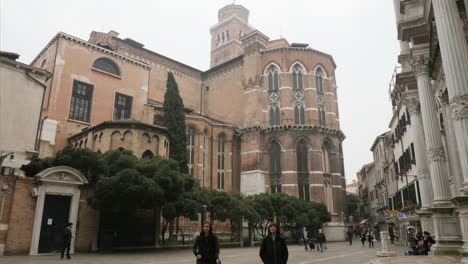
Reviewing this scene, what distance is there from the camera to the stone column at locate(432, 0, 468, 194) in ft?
26.8

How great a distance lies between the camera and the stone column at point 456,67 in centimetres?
817

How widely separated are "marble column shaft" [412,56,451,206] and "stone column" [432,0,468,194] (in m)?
4.45

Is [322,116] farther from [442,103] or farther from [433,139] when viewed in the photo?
[433,139]

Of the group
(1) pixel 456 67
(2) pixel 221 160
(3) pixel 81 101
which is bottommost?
(1) pixel 456 67

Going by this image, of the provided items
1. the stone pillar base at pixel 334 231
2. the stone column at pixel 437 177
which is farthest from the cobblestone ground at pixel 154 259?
the stone pillar base at pixel 334 231

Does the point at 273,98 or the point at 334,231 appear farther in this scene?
the point at 273,98

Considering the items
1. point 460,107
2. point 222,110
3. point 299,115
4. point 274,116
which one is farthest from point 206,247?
point 222,110

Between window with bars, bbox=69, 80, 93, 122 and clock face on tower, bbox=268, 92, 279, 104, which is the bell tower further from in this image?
window with bars, bbox=69, 80, 93, 122

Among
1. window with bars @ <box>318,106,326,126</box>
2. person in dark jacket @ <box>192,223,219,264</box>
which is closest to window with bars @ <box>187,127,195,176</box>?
window with bars @ <box>318,106,326,126</box>

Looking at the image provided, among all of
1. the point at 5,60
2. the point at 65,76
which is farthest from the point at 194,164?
the point at 5,60

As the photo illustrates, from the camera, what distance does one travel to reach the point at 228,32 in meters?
73.3

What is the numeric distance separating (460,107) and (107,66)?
109 ft

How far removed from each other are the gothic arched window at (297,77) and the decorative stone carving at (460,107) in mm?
34873

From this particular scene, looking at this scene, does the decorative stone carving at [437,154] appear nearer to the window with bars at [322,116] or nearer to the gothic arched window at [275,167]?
the gothic arched window at [275,167]
